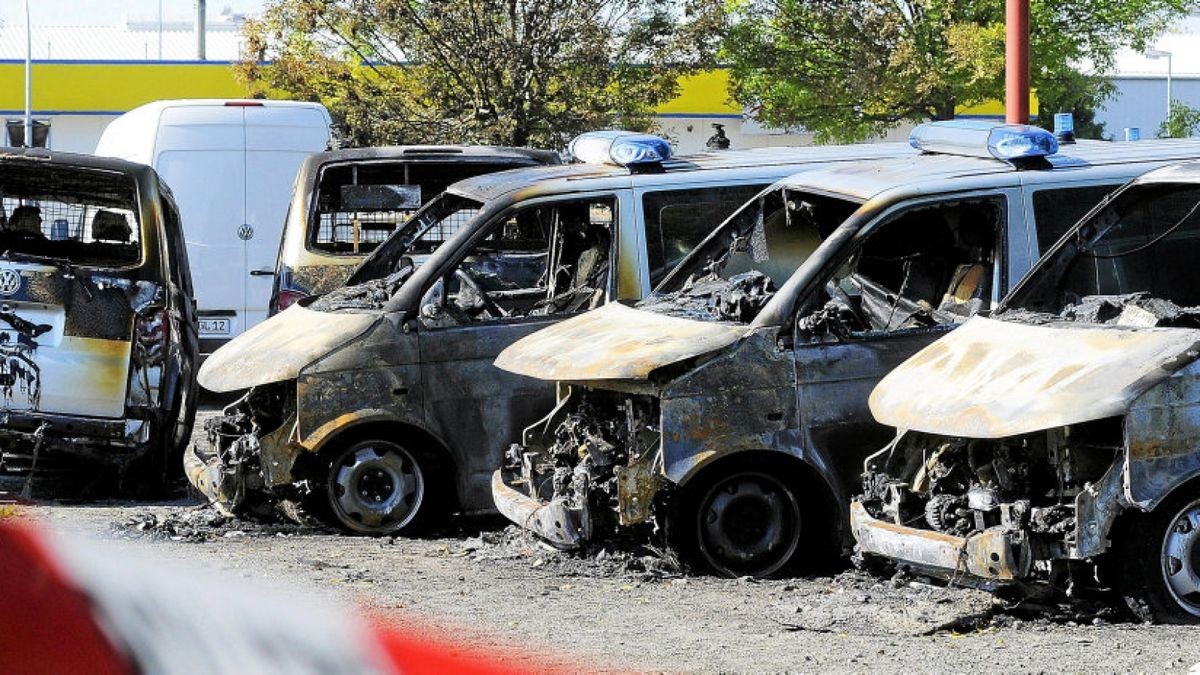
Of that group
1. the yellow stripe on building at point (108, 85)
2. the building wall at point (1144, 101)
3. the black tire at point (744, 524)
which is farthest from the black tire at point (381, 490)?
the building wall at point (1144, 101)

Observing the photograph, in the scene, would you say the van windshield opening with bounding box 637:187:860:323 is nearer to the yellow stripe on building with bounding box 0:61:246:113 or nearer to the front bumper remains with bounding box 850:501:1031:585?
the front bumper remains with bounding box 850:501:1031:585

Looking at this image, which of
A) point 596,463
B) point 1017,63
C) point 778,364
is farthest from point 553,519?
point 1017,63

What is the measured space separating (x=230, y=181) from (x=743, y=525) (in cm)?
815

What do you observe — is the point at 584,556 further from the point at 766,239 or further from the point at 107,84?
the point at 107,84

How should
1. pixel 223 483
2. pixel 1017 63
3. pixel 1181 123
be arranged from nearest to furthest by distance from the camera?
pixel 223 483
pixel 1017 63
pixel 1181 123

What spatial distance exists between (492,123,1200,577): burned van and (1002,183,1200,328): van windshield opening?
0.33 m

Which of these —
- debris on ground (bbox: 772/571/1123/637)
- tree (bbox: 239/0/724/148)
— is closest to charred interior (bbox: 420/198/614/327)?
debris on ground (bbox: 772/571/1123/637)

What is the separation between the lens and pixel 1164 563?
665 cm

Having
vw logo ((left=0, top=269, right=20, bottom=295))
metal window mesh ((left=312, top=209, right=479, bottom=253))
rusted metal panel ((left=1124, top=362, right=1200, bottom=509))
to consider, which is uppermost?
metal window mesh ((left=312, top=209, right=479, bottom=253))

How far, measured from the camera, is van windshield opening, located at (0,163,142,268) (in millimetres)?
10430

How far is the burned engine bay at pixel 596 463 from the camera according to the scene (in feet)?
26.0

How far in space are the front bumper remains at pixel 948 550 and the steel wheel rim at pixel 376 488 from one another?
2.67 meters

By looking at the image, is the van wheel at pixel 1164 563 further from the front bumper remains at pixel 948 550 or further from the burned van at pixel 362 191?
the burned van at pixel 362 191

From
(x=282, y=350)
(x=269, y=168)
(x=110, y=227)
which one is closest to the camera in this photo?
(x=282, y=350)
